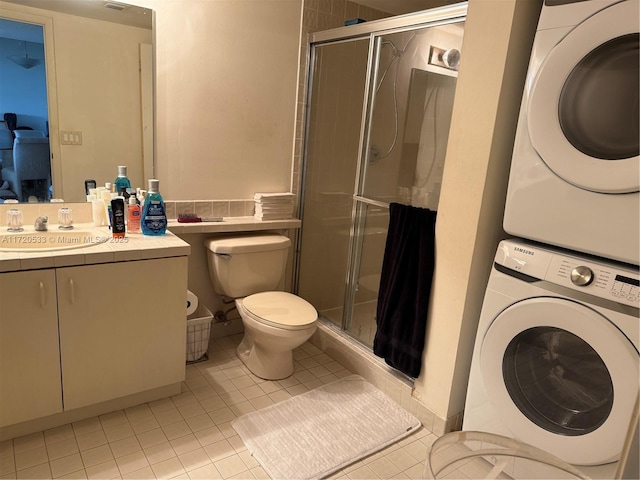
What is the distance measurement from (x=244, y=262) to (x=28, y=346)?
1051 mm

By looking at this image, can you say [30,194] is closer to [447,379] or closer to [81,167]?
[81,167]

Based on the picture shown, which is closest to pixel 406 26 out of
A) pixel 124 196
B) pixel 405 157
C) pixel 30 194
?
pixel 405 157

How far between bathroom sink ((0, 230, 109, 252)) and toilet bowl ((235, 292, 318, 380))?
0.78m

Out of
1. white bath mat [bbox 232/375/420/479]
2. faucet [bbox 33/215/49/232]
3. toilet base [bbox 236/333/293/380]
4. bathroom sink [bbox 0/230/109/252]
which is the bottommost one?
white bath mat [bbox 232/375/420/479]

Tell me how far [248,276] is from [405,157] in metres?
1.06

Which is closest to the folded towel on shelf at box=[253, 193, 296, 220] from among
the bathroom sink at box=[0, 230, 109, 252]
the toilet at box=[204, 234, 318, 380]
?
the toilet at box=[204, 234, 318, 380]

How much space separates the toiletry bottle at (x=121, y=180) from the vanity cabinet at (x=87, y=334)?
1.79 ft

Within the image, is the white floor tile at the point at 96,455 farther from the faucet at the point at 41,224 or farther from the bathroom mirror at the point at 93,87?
the bathroom mirror at the point at 93,87

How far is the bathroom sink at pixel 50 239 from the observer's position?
6.08 ft

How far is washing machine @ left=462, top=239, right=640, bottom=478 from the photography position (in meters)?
1.33

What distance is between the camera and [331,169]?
107 inches

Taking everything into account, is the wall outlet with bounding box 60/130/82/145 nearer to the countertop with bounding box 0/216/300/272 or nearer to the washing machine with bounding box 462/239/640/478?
the countertop with bounding box 0/216/300/272

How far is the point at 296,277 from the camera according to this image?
2977 millimetres

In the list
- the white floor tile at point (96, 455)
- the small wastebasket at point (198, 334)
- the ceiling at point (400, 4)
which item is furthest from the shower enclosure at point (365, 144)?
the white floor tile at point (96, 455)
